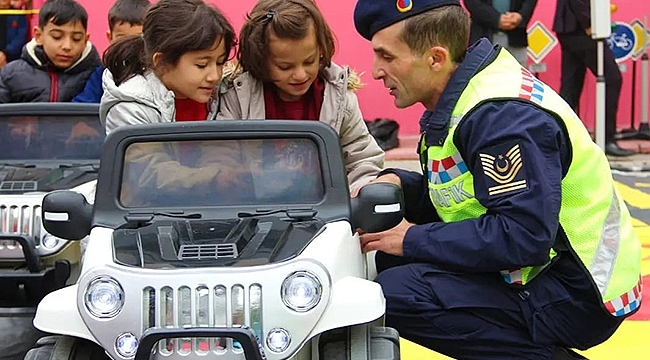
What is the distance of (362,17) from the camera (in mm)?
→ 3926

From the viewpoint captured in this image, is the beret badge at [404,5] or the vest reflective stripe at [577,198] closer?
the vest reflective stripe at [577,198]

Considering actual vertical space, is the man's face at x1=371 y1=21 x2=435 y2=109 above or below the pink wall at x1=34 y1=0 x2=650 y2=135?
above

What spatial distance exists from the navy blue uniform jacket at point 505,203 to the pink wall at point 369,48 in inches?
325

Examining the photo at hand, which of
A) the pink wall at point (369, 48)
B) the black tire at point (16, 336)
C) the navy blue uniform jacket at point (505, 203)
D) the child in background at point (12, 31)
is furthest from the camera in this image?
the pink wall at point (369, 48)

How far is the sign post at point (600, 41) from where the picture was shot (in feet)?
34.1

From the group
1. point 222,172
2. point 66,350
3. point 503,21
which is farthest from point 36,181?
point 503,21

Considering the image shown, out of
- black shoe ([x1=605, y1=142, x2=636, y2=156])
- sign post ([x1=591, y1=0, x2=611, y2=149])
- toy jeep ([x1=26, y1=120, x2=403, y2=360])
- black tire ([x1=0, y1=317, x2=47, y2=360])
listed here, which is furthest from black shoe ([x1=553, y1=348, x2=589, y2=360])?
black shoe ([x1=605, y1=142, x2=636, y2=156])

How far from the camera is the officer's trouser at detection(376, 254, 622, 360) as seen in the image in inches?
147

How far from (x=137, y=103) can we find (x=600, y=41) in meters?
7.53

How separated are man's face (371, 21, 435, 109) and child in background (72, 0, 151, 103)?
272 centimetres

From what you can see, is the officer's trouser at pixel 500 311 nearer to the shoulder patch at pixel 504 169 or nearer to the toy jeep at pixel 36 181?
the shoulder patch at pixel 504 169

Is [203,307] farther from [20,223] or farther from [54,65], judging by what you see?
[54,65]

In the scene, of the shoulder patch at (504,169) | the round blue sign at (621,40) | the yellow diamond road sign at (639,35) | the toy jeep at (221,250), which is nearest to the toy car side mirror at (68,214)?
the toy jeep at (221,250)

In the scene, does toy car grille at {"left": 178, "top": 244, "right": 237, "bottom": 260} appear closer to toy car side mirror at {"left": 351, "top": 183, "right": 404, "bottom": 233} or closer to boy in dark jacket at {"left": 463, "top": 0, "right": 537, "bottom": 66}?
toy car side mirror at {"left": 351, "top": 183, "right": 404, "bottom": 233}
